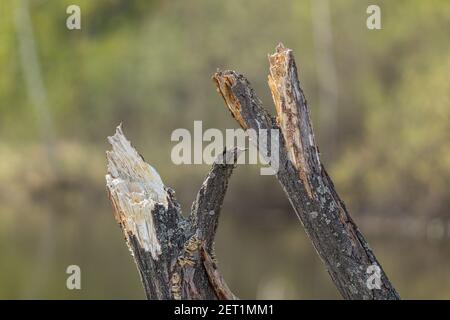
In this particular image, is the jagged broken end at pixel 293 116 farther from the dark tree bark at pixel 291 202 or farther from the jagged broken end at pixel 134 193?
the jagged broken end at pixel 134 193

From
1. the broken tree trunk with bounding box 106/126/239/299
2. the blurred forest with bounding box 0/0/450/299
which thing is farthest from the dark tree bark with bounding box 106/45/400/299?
the blurred forest with bounding box 0/0/450/299

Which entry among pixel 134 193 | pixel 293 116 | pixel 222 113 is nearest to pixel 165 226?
pixel 134 193

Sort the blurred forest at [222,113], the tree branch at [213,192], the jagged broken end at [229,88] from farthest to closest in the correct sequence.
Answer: the blurred forest at [222,113]
the tree branch at [213,192]
the jagged broken end at [229,88]

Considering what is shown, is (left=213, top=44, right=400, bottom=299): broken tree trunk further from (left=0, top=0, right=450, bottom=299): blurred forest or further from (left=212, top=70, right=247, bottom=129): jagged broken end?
(left=0, top=0, right=450, bottom=299): blurred forest

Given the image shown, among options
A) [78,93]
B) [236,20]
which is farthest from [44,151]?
[236,20]

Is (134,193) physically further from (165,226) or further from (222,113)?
(222,113)

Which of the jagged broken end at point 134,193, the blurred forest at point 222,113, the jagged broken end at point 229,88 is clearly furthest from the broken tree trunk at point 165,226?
the blurred forest at point 222,113
